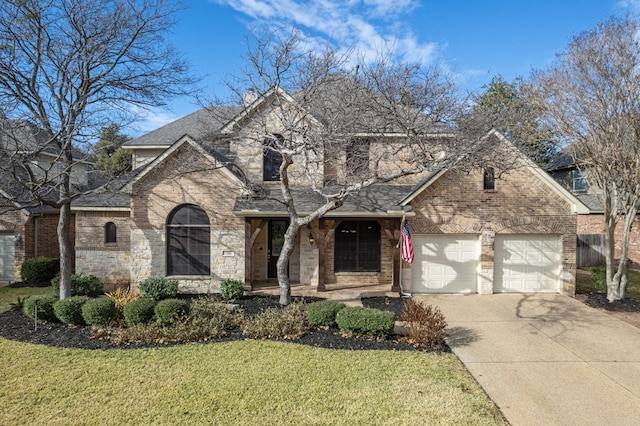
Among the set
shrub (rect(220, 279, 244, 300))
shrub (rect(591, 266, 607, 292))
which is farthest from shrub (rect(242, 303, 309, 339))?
shrub (rect(591, 266, 607, 292))

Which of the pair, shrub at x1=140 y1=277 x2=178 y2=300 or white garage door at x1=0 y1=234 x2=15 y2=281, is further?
white garage door at x1=0 y1=234 x2=15 y2=281

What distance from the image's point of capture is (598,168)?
12.6m

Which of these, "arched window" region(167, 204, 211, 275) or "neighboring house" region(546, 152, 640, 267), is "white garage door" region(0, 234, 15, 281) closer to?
"arched window" region(167, 204, 211, 275)

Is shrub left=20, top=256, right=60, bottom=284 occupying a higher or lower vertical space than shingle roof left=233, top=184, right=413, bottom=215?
lower

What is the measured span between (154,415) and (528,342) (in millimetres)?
8243

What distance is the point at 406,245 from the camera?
41.4ft

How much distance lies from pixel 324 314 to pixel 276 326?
1244 millimetres

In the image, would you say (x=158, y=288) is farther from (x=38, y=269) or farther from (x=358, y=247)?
(x=358, y=247)

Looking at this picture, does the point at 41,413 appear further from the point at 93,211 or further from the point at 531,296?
the point at 531,296

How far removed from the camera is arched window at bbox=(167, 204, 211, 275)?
46.2 feet

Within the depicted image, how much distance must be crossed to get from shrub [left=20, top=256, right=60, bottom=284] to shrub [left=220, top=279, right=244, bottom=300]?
362 inches

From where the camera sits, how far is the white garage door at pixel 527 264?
1406cm

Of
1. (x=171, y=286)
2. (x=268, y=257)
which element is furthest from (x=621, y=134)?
(x=171, y=286)

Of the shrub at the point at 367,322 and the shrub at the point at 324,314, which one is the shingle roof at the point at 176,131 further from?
the shrub at the point at 367,322
